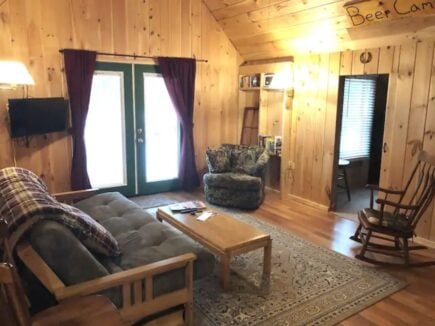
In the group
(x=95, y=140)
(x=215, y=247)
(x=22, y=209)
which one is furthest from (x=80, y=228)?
(x=95, y=140)

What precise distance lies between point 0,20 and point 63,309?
3.76m

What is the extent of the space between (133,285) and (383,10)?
3.41m

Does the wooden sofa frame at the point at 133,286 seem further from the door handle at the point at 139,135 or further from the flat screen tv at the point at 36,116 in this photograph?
the door handle at the point at 139,135

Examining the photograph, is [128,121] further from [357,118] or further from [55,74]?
[357,118]

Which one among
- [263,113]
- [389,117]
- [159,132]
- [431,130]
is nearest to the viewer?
[431,130]

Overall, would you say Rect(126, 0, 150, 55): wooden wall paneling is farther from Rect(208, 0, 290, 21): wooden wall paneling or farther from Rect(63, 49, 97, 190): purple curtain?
Rect(208, 0, 290, 21): wooden wall paneling

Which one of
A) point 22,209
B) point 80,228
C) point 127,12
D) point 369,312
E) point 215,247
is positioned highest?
point 127,12

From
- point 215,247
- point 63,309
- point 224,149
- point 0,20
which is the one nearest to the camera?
point 63,309

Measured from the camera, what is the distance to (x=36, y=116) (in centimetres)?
424

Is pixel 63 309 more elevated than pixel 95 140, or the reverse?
pixel 95 140

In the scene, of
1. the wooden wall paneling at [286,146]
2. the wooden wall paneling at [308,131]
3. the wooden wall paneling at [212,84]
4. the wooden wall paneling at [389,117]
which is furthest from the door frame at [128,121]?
the wooden wall paneling at [389,117]

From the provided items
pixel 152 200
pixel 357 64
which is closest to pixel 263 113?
pixel 357 64

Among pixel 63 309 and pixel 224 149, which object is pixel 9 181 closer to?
pixel 63 309

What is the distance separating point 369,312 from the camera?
2586 millimetres
